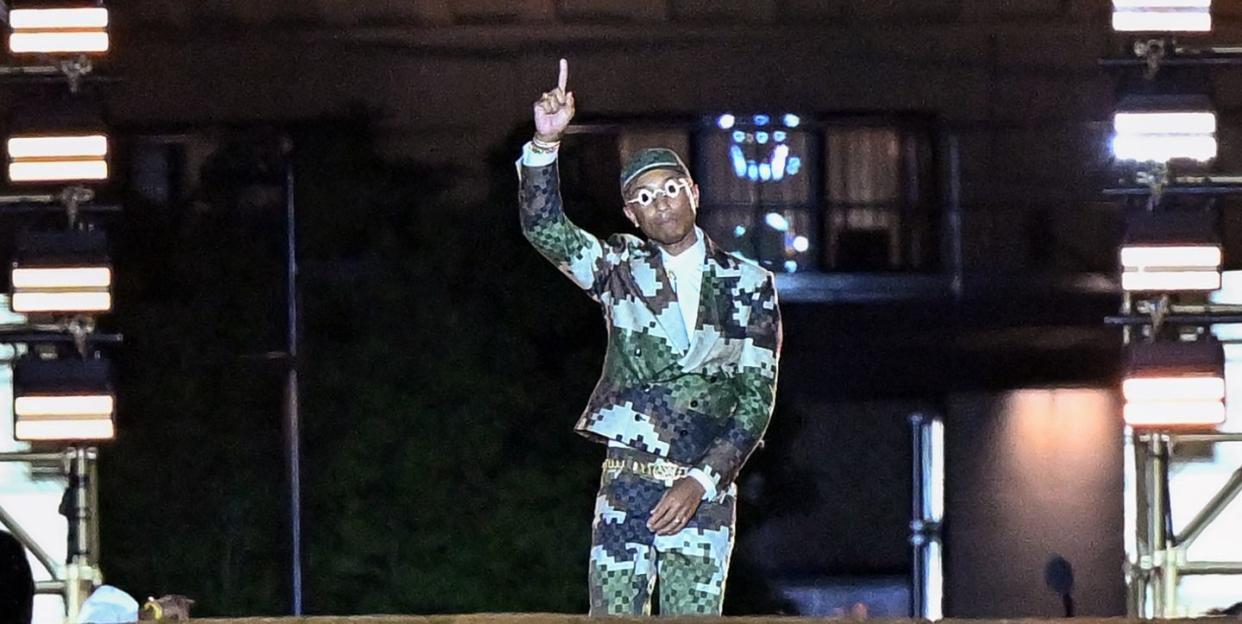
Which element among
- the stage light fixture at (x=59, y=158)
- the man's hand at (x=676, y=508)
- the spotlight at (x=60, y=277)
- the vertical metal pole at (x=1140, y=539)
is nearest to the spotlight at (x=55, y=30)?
the stage light fixture at (x=59, y=158)

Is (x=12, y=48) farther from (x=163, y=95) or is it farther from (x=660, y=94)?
(x=660, y=94)

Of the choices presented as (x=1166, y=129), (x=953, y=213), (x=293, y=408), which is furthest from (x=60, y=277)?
(x=1166, y=129)

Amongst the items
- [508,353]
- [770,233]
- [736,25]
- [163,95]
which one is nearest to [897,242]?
[770,233]

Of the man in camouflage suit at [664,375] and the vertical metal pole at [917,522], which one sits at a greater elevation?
the man in camouflage suit at [664,375]

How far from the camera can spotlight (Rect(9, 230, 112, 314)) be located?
5.01 metres

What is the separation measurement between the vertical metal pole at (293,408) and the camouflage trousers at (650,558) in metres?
2.41

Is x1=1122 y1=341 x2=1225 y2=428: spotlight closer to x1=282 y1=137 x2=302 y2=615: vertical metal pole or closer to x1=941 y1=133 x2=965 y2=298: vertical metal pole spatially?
x1=941 y1=133 x2=965 y2=298: vertical metal pole

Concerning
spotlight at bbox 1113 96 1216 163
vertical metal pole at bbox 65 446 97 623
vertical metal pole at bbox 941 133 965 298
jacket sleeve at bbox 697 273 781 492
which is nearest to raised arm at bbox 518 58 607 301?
jacket sleeve at bbox 697 273 781 492

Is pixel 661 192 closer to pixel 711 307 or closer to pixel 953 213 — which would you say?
pixel 711 307

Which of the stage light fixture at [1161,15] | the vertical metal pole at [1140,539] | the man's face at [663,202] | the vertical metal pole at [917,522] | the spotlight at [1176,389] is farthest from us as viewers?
the vertical metal pole at [917,522]

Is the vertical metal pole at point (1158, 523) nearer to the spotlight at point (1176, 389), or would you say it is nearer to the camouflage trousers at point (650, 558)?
the spotlight at point (1176, 389)

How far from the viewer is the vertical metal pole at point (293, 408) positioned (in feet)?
18.6

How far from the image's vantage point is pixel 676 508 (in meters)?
3.33

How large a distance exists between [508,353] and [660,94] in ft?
2.83
